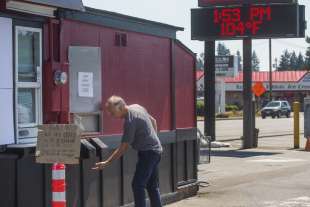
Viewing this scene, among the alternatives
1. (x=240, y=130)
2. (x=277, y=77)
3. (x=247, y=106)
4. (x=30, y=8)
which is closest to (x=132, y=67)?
(x=30, y=8)

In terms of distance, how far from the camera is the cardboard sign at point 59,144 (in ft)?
22.3

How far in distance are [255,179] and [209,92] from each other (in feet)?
33.1

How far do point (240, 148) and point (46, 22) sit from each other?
16.1 m

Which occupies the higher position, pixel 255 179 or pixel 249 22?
pixel 249 22

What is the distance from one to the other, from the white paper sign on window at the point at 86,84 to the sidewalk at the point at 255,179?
2744 mm

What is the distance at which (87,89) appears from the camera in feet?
31.3

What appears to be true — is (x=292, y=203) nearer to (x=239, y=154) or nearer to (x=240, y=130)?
(x=239, y=154)

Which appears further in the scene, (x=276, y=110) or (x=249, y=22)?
(x=276, y=110)

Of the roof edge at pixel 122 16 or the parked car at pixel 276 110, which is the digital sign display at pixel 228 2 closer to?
the roof edge at pixel 122 16

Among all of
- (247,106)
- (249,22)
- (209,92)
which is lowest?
(247,106)

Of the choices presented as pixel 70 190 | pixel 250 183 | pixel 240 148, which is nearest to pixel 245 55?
pixel 240 148

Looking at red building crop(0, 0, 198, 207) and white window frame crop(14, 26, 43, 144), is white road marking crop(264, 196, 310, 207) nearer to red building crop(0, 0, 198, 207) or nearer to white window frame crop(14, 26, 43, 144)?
red building crop(0, 0, 198, 207)

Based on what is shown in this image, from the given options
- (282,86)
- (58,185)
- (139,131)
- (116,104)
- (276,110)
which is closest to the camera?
(58,185)

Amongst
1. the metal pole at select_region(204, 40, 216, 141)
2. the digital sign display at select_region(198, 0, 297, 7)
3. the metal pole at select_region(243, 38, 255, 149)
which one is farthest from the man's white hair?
the metal pole at select_region(204, 40, 216, 141)
